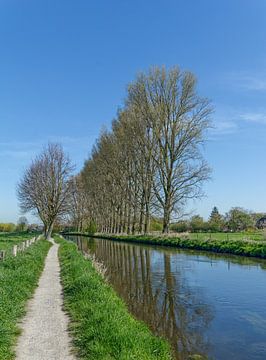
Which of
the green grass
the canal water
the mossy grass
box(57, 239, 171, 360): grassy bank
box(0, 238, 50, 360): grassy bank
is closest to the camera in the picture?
box(57, 239, 171, 360): grassy bank

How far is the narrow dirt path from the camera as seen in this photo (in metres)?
7.09

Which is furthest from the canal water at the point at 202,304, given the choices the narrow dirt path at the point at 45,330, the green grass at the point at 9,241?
the green grass at the point at 9,241

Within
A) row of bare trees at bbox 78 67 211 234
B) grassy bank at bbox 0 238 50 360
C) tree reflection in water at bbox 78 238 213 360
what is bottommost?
tree reflection in water at bbox 78 238 213 360

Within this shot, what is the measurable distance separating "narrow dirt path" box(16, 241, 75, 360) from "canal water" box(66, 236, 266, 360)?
7.68 ft

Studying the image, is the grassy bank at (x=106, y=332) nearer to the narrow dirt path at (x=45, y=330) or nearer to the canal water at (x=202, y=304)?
the narrow dirt path at (x=45, y=330)

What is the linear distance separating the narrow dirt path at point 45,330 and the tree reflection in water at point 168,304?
7.58ft

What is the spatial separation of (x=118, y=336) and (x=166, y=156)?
36.0m

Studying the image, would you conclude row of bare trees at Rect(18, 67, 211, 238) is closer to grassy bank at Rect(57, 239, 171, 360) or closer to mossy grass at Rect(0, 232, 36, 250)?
mossy grass at Rect(0, 232, 36, 250)

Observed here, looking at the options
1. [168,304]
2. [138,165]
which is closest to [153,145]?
[138,165]

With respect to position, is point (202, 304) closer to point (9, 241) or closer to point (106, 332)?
point (106, 332)

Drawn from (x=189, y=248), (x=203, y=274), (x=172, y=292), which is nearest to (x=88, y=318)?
(x=172, y=292)

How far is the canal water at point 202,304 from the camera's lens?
8.84 metres

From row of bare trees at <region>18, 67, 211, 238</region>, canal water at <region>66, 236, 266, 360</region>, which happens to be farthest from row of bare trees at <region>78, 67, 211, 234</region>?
canal water at <region>66, 236, 266, 360</region>

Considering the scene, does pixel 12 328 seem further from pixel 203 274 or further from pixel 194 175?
pixel 194 175
